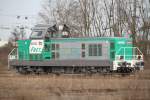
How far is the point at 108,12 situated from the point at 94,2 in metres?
2.21

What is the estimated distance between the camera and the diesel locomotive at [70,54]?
86.4 ft

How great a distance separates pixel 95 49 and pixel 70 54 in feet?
6.00

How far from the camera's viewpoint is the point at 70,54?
28141 mm

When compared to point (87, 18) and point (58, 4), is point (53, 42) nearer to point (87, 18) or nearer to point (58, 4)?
point (87, 18)

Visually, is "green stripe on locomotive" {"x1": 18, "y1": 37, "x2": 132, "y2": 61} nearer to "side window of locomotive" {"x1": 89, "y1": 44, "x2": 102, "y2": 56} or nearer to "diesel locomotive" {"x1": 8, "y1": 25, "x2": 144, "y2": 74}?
"diesel locomotive" {"x1": 8, "y1": 25, "x2": 144, "y2": 74}

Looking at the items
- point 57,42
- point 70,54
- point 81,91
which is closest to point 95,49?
point 70,54

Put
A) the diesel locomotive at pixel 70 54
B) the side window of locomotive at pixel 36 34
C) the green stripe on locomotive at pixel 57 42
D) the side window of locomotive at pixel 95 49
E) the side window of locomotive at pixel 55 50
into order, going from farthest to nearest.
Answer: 1. the side window of locomotive at pixel 36 34
2. the side window of locomotive at pixel 55 50
3. the side window of locomotive at pixel 95 49
4. the green stripe on locomotive at pixel 57 42
5. the diesel locomotive at pixel 70 54

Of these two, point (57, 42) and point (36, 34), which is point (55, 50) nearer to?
point (57, 42)

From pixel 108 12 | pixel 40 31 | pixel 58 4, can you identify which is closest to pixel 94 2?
pixel 108 12

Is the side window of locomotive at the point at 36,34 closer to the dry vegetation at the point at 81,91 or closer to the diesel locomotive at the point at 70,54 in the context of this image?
the diesel locomotive at the point at 70,54

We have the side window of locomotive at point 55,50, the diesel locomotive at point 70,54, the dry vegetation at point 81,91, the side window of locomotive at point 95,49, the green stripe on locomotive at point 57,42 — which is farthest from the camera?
the side window of locomotive at point 55,50

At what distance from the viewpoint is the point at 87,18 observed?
50.2 m

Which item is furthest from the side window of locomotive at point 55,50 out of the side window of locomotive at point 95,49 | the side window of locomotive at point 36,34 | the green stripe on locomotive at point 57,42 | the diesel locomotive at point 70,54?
the side window of locomotive at point 95,49

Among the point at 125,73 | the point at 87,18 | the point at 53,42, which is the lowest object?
the point at 125,73
